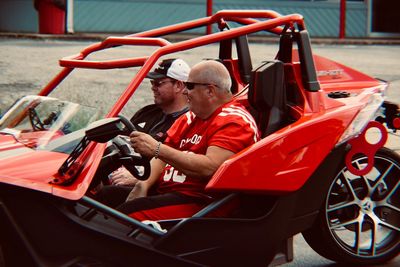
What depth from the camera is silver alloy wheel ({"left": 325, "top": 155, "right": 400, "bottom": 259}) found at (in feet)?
15.3

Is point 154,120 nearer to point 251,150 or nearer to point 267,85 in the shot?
point 267,85

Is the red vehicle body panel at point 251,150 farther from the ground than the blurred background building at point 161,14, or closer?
farther from the ground

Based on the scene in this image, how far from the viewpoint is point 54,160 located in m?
3.83

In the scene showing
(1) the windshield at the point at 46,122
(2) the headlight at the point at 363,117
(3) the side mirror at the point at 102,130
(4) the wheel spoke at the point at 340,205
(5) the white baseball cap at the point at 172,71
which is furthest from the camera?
(5) the white baseball cap at the point at 172,71

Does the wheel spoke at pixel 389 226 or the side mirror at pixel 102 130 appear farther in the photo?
the wheel spoke at pixel 389 226

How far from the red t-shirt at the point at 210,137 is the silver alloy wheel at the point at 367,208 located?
76 centimetres

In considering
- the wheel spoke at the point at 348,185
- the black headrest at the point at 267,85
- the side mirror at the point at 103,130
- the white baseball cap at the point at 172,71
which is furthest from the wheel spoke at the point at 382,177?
the side mirror at the point at 103,130

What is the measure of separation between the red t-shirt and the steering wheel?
0.73ft

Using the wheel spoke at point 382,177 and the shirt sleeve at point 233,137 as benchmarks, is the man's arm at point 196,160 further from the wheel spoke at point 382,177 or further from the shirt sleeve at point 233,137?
the wheel spoke at point 382,177

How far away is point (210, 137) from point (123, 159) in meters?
0.46

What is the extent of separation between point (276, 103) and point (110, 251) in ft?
3.76

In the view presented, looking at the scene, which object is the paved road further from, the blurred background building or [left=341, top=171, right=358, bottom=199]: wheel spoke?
[left=341, top=171, right=358, bottom=199]: wheel spoke

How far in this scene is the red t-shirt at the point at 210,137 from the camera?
4.07 meters

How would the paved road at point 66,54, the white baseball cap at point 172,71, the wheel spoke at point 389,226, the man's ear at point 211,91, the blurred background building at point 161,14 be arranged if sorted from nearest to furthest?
the man's ear at point 211,91 < the wheel spoke at point 389,226 < the white baseball cap at point 172,71 < the paved road at point 66,54 < the blurred background building at point 161,14
